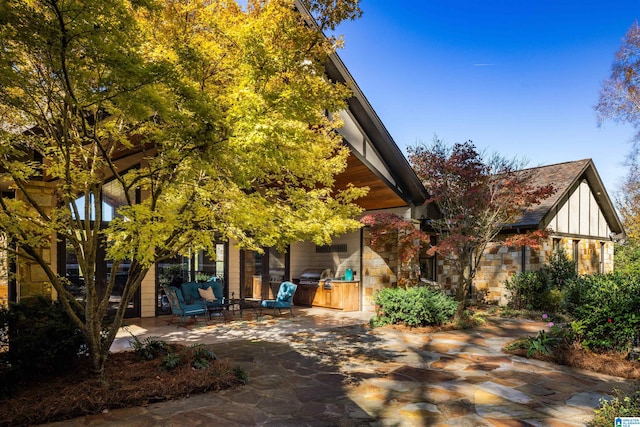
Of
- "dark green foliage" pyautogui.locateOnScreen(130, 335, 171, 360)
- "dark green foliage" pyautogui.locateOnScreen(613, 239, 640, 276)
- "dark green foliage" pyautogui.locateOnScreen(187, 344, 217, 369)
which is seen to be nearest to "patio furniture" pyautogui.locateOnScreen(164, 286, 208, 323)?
"dark green foliage" pyautogui.locateOnScreen(130, 335, 171, 360)

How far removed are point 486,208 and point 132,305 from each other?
31.2 ft

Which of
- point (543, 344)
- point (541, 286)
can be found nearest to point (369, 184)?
point (543, 344)

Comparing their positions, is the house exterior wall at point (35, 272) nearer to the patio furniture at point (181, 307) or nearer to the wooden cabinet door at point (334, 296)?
the patio furniture at point (181, 307)

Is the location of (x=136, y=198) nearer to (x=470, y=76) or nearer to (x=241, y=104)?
(x=241, y=104)

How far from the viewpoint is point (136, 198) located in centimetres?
1037

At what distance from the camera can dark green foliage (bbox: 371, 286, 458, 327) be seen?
29.9 ft

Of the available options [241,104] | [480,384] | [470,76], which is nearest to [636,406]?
[480,384]

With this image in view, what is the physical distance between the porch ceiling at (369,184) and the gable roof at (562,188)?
4366 millimetres

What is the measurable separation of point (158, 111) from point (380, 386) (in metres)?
4.37

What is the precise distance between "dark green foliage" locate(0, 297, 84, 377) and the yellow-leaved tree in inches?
10.8

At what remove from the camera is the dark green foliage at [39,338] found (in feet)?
15.3

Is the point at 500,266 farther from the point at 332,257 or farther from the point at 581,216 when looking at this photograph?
the point at 332,257

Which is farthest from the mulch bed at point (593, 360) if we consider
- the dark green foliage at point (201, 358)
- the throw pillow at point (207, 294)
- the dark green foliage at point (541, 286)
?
the throw pillow at point (207, 294)

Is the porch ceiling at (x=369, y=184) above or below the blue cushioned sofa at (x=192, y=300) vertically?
above
